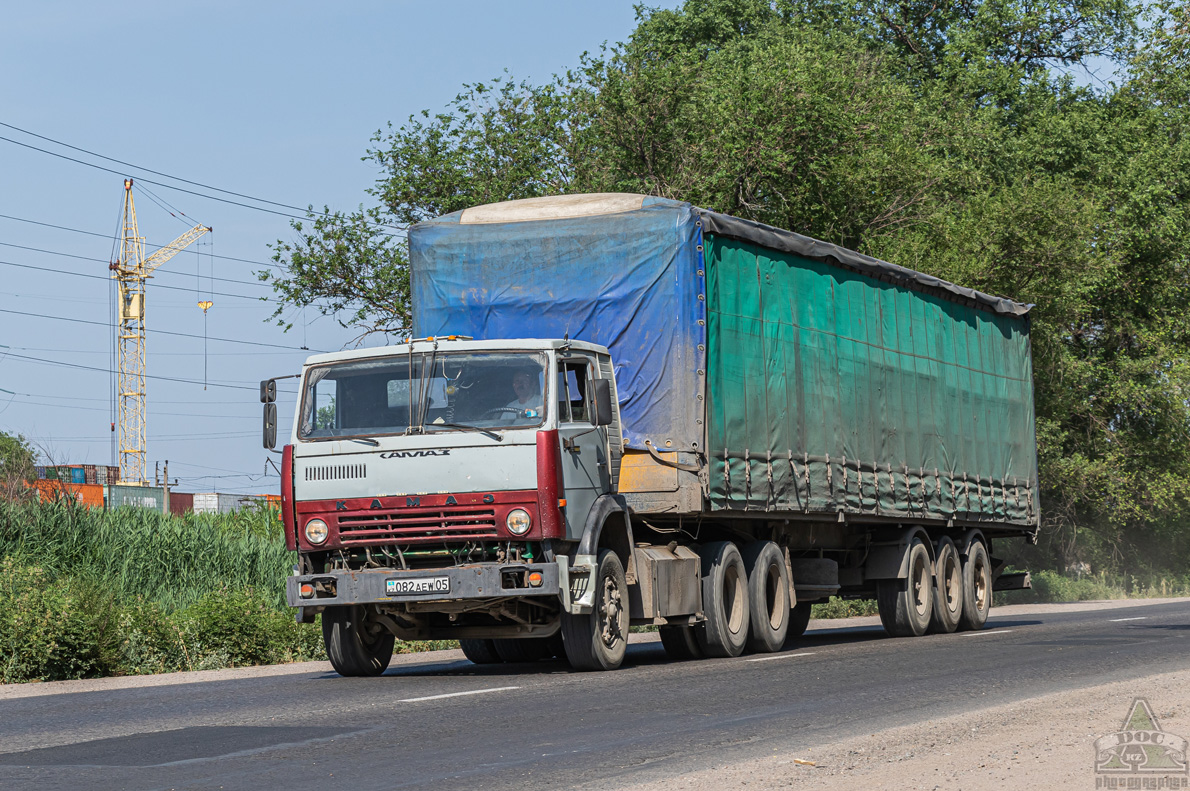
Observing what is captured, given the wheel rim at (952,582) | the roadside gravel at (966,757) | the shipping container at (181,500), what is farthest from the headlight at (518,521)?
the shipping container at (181,500)

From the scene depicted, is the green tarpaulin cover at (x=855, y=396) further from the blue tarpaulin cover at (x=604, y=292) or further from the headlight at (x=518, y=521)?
the headlight at (x=518, y=521)

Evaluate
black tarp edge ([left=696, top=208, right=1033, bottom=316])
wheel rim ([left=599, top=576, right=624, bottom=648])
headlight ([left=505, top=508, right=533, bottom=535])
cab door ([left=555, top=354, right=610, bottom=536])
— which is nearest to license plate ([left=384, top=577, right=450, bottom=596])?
headlight ([left=505, top=508, right=533, bottom=535])

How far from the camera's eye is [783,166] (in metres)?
31.0

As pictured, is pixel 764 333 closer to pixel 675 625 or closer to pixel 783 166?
pixel 675 625

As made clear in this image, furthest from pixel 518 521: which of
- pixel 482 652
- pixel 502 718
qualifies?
pixel 482 652

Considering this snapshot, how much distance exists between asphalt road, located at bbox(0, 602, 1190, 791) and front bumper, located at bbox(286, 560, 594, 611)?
0.71 meters

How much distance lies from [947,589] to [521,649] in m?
7.81

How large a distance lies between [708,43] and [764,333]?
3708cm

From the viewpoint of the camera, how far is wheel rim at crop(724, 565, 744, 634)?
607 inches

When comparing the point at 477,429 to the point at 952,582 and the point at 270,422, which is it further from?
the point at 952,582

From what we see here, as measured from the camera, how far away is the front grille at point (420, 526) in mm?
12227

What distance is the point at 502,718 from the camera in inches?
376

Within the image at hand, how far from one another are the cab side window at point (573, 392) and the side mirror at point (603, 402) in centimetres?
20

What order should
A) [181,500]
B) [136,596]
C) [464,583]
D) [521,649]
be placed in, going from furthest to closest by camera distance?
1. [181,500]
2. [136,596]
3. [521,649]
4. [464,583]
